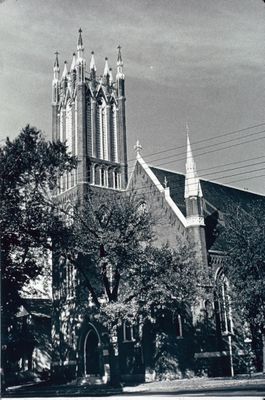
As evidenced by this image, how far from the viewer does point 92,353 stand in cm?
3766

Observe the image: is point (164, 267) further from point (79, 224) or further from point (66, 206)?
point (66, 206)

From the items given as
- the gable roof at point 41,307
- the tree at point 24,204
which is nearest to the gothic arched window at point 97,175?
the gable roof at point 41,307

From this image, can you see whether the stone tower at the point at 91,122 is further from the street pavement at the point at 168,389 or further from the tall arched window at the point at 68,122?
the street pavement at the point at 168,389

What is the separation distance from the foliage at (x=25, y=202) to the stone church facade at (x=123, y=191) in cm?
605

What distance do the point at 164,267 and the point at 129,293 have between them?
8.42 ft

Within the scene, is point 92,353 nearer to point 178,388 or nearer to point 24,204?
point 178,388

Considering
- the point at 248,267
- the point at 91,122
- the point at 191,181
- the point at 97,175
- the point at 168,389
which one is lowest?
the point at 168,389

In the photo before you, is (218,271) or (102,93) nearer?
(218,271)

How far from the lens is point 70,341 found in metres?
38.9

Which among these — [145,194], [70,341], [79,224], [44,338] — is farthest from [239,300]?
[44,338]

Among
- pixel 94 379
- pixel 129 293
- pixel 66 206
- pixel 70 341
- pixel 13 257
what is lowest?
pixel 94 379

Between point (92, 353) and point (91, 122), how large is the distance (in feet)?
65.5

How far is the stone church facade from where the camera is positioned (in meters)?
33.4

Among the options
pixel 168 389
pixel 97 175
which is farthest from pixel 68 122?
pixel 168 389
